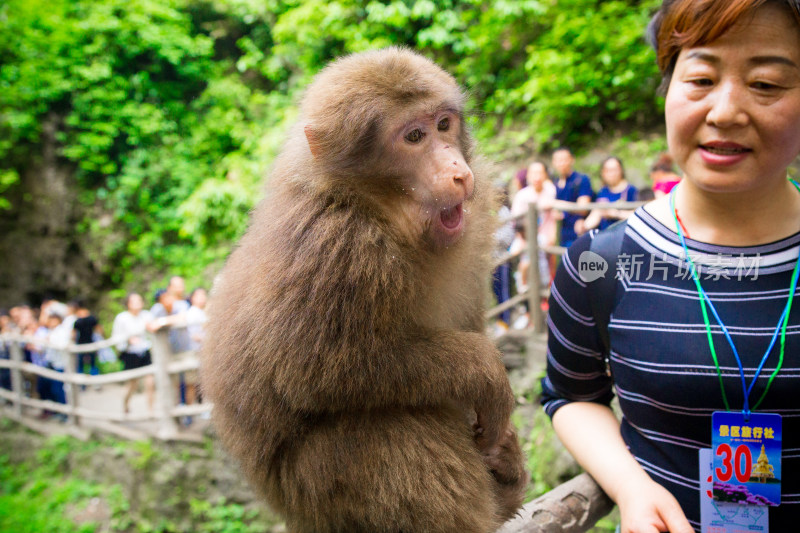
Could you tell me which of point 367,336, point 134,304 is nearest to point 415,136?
point 367,336

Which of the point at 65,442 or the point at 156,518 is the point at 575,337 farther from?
the point at 65,442

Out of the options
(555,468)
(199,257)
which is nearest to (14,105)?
(199,257)

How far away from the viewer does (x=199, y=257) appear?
1272 centimetres

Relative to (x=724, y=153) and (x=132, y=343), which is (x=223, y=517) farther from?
(x=724, y=153)

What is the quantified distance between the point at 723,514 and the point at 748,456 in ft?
0.45

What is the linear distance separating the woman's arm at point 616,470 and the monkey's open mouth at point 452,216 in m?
0.54

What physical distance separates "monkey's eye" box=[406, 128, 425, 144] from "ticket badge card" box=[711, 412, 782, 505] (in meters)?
0.96

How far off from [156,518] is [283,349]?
6.79 m

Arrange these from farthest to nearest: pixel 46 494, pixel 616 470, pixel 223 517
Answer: pixel 46 494 < pixel 223 517 < pixel 616 470

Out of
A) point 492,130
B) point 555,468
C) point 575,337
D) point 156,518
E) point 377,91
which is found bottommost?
point 156,518

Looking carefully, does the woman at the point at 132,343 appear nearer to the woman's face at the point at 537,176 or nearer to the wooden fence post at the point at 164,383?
the wooden fence post at the point at 164,383

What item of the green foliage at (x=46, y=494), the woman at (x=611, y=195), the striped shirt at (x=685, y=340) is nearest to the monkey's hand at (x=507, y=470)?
the striped shirt at (x=685, y=340)

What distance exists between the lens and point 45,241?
14.4 metres

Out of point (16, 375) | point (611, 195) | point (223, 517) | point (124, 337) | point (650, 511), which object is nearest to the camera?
point (650, 511)
